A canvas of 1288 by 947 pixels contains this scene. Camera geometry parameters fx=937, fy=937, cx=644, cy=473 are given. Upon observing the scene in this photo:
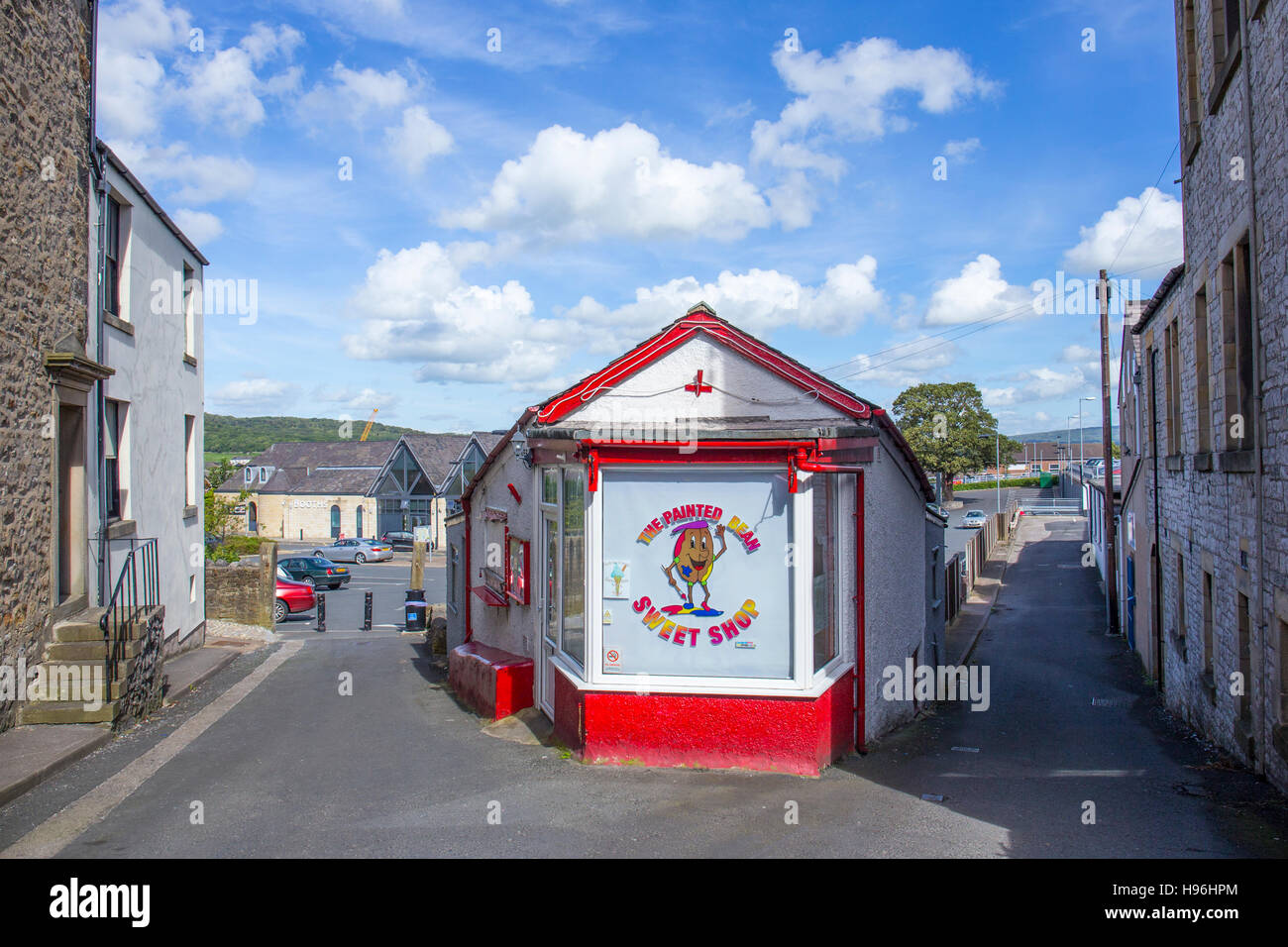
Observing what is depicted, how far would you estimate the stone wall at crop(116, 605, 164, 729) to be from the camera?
375 inches

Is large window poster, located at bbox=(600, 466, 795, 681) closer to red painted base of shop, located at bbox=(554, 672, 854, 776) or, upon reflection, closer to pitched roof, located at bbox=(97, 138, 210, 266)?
red painted base of shop, located at bbox=(554, 672, 854, 776)

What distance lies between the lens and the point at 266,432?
141m

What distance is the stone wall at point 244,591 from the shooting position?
2323 centimetres

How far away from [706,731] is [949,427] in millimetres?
68622

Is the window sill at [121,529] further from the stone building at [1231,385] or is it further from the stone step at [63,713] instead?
the stone building at [1231,385]

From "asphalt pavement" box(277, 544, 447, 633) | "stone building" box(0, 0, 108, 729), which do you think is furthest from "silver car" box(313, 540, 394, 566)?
"stone building" box(0, 0, 108, 729)

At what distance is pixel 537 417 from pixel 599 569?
1.58m

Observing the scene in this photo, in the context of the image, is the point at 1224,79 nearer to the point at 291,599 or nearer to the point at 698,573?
the point at 698,573

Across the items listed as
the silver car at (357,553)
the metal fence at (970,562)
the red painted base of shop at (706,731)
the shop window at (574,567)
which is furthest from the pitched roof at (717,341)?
the silver car at (357,553)

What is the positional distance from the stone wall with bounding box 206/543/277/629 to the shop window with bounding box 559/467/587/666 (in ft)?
55.5

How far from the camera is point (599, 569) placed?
7859mm

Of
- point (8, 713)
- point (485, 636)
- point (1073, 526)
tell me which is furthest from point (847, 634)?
point (1073, 526)

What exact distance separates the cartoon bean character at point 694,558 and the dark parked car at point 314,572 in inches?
1114

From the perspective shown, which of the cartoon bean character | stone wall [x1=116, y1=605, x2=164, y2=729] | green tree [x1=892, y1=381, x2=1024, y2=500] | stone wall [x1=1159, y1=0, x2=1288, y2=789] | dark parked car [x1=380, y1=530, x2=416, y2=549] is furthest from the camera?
green tree [x1=892, y1=381, x2=1024, y2=500]
